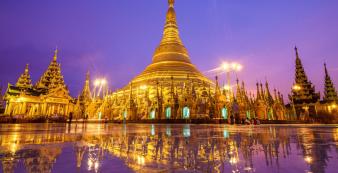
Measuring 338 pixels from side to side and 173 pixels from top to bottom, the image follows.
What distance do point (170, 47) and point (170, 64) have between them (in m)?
6.10

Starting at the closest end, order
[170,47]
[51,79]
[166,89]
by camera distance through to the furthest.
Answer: [166,89]
[170,47]
[51,79]

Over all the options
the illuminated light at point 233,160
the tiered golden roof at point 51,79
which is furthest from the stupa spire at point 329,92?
the tiered golden roof at point 51,79

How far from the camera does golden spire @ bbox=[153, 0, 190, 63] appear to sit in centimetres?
4713

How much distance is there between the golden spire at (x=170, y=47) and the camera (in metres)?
47.1

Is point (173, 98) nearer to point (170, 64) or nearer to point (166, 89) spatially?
point (166, 89)

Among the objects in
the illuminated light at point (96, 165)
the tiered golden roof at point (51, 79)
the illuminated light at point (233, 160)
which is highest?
the tiered golden roof at point (51, 79)

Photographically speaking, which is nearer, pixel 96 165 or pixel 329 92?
pixel 96 165

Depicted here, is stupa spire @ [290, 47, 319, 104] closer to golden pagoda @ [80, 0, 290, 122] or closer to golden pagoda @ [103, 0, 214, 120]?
golden pagoda @ [80, 0, 290, 122]

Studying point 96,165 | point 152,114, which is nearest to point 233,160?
point 96,165

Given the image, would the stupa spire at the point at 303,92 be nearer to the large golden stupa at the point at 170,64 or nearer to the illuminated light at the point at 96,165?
the large golden stupa at the point at 170,64

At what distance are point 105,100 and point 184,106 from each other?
59.5 ft

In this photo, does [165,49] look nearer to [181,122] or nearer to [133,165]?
[181,122]

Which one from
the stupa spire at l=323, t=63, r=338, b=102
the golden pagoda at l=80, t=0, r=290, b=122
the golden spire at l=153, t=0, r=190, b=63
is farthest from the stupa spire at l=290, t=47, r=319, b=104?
the golden spire at l=153, t=0, r=190, b=63

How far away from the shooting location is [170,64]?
147 feet
